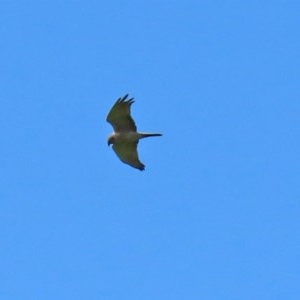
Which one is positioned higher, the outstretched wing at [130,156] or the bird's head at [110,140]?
the bird's head at [110,140]

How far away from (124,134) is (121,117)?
975 millimetres

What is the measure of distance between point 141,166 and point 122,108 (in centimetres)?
317

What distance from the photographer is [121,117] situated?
70562mm

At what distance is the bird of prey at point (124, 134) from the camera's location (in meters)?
70.1

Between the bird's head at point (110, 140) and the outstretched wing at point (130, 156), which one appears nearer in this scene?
the bird's head at point (110, 140)

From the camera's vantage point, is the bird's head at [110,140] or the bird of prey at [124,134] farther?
the bird's head at [110,140]

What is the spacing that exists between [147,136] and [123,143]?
112 cm

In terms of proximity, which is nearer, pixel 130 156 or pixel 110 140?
pixel 110 140

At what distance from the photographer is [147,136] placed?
71062mm

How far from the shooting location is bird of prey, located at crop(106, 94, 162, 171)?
70062 millimetres

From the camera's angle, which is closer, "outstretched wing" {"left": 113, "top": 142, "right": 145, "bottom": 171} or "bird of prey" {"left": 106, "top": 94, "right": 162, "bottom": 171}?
"bird of prey" {"left": 106, "top": 94, "right": 162, "bottom": 171}

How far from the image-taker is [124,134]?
71312 millimetres

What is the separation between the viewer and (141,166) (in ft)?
237

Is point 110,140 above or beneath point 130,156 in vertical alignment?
above
